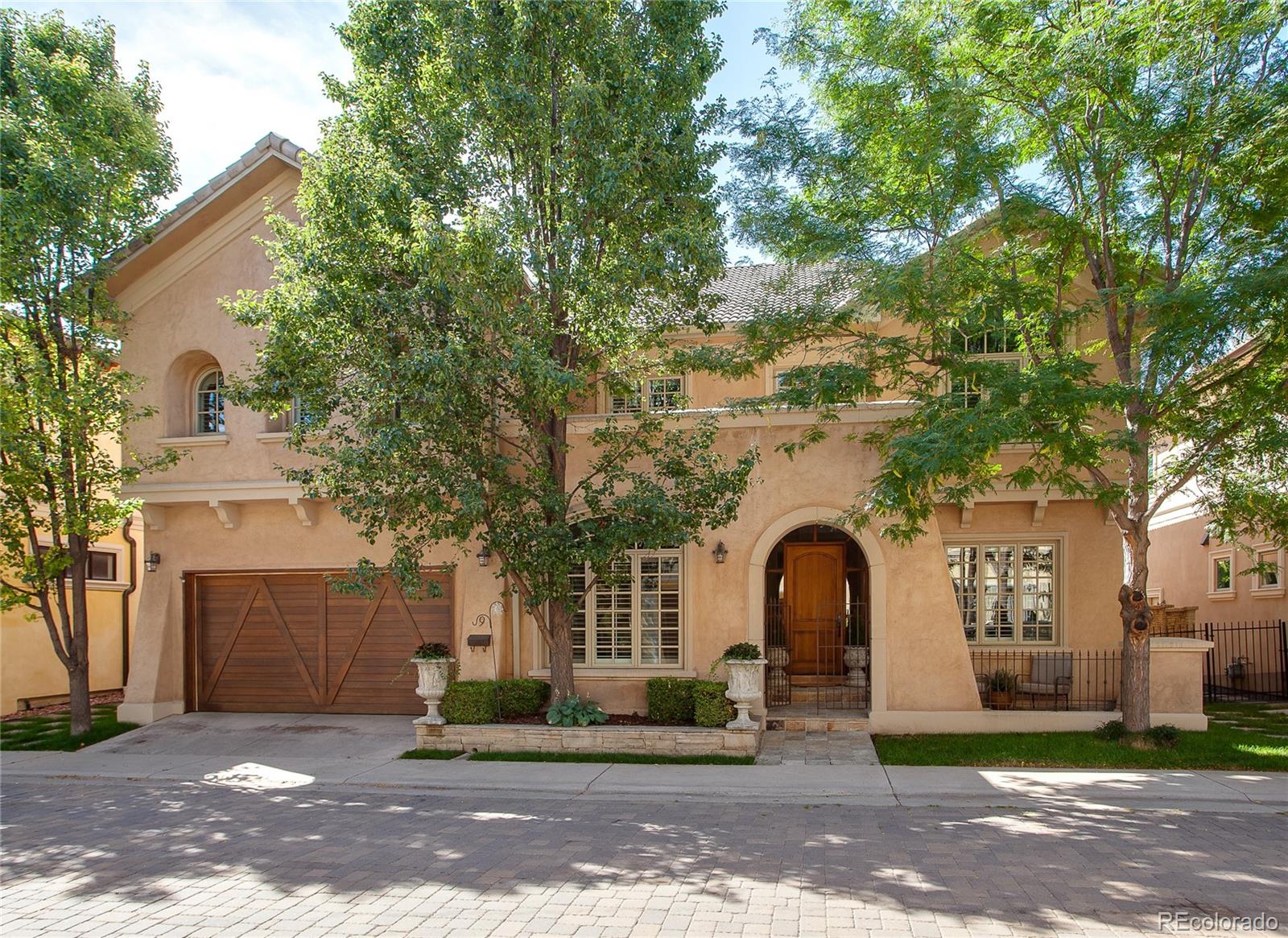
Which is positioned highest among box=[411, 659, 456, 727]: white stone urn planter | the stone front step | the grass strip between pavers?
box=[411, 659, 456, 727]: white stone urn planter

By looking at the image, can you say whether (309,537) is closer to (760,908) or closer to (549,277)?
(549,277)

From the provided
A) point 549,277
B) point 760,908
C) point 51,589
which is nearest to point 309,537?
point 51,589

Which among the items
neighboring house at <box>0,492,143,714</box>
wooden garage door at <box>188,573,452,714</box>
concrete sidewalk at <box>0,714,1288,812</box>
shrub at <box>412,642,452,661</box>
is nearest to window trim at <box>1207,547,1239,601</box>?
concrete sidewalk at <box>0,714,1288,812</box>

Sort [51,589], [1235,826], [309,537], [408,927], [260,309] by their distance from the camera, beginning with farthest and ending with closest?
1. [309,537]
2. [51,589]
3. [260,309]
4. [1235,826]
5. [408,927]

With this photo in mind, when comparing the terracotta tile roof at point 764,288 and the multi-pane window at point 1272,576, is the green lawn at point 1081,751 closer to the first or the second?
the terracotta tile roof at point 764,288

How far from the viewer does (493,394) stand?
11.6 meters

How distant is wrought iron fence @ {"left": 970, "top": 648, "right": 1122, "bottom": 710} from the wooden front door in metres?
2.98

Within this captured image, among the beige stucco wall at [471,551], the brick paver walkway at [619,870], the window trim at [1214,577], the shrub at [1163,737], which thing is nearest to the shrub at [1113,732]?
the shrub at [1163,737]

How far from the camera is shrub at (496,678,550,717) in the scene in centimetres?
1268

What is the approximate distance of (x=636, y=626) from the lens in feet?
44.8

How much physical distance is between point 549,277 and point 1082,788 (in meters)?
8.26

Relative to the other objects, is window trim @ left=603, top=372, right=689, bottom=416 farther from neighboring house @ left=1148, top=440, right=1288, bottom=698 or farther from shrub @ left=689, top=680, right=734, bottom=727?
neighboring house @ left=1148, top=440, right=1288, bottom=698

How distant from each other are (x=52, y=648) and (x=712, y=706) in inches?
521

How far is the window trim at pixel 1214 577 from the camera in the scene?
61.7 ft
